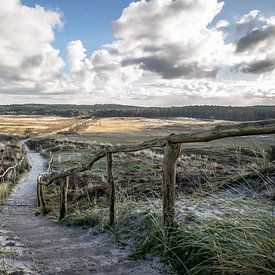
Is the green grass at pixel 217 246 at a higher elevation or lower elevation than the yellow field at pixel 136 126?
higher

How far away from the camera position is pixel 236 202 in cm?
428

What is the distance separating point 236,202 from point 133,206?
6.74ft

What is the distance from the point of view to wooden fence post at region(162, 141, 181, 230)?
4.18m

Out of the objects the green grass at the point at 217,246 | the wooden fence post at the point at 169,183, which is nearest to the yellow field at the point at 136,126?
the wooden fence post at the point at 169,183

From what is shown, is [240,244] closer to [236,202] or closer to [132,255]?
[236,202]

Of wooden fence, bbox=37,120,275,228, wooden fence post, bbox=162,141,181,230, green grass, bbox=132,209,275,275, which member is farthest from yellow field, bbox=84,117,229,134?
green grass, bbox=132,209,275,275

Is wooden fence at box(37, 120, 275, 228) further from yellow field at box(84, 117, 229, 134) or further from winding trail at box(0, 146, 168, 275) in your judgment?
yellow field at box(84, 117, 229, 134)

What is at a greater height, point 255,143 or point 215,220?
point 255,143

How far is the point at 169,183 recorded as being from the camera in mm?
4234

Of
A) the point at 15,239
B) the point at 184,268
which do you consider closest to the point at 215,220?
the point at 184,268

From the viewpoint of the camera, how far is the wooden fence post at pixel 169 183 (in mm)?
4180

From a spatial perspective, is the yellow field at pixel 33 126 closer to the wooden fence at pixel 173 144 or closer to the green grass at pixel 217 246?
the wooden fence at pixel 173 144

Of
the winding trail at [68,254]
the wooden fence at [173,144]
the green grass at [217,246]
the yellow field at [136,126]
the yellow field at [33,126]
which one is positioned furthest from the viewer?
the yellow field at [136,126]

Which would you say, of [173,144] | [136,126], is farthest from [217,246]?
[136,126]
